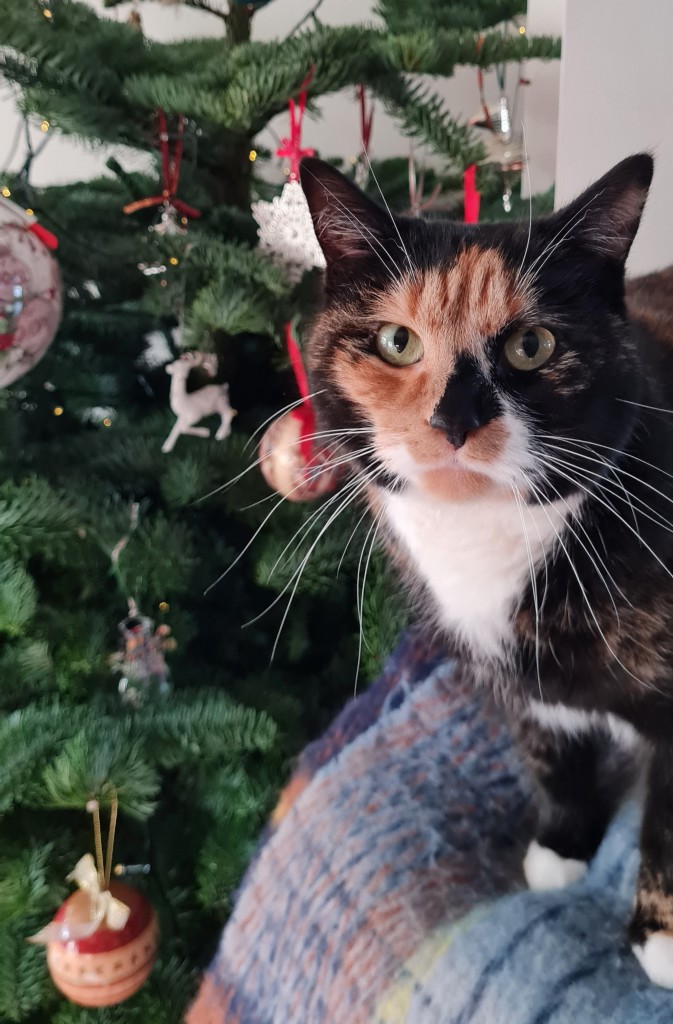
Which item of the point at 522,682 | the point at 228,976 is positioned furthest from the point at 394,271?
the point at 228,976

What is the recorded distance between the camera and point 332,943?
0.58 metres

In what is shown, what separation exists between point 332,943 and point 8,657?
425 millimetres

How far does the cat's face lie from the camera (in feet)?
1.57

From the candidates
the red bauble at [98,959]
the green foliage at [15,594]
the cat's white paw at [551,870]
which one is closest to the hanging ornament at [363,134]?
the green foliage at [15,594]

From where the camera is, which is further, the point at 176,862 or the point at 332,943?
the point at 176,862

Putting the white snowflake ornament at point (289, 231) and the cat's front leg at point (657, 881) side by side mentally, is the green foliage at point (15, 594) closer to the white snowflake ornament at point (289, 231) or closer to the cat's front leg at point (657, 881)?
the white snowflake ornament at point (289, 231)

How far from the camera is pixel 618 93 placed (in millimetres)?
945

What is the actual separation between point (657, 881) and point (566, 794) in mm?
136

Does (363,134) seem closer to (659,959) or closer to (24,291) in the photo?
(24,291)

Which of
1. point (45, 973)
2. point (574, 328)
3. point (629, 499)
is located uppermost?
point (574, 328)

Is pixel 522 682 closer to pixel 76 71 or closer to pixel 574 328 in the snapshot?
pixel 574 328

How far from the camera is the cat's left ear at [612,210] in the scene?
488 mm

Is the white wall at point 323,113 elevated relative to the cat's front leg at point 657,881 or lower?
elevated

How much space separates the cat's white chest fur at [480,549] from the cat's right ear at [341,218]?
0.20 meters
